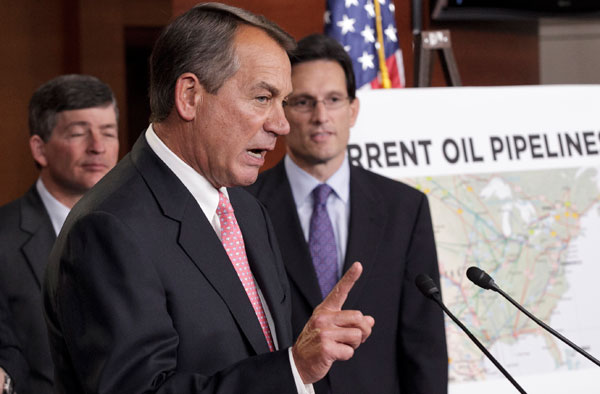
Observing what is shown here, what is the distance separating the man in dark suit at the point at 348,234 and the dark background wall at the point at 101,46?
271 centimetres

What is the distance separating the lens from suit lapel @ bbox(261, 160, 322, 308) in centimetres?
236

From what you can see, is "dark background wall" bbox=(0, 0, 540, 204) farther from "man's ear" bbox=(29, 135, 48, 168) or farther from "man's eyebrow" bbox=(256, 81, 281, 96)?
"man's eyebrow" bbox=(256, 81, 281, 96)

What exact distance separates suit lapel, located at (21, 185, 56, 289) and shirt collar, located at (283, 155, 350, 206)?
0.79 meters

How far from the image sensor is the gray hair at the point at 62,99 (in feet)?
9.05

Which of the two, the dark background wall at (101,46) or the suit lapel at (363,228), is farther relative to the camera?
the dark background wall at (101,46)

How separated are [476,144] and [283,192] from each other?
1040 mm

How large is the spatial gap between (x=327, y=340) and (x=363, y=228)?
1185 mm

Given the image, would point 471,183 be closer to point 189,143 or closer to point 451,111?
point 451,111

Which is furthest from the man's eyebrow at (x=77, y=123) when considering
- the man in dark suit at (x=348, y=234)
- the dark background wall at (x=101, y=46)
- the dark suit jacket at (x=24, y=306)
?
the dark background wall at (x=101, y=46)

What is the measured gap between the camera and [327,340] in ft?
4.23

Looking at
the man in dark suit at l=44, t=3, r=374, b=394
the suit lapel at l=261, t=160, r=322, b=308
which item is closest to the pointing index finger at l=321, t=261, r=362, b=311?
the man in dark suit at l=44, t=3, r=374, b=394

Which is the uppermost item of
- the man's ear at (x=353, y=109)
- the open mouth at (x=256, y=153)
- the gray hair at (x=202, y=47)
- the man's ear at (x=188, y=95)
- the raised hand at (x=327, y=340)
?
the gray hair at (x=202, y=47)

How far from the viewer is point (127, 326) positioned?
1296 mm

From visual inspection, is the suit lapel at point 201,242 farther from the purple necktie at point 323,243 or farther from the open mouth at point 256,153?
the purple necktie at point 323,243
